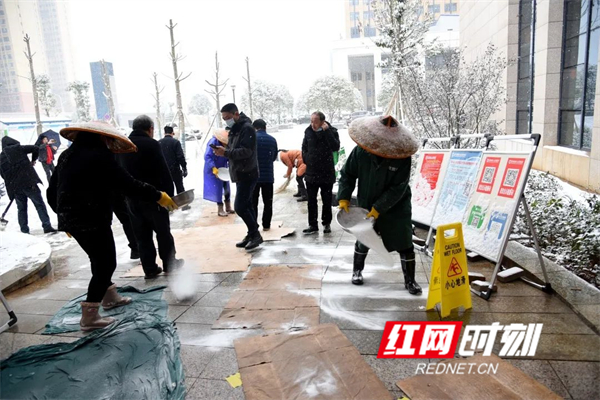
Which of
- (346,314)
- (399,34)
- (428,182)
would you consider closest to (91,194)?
(346,314)

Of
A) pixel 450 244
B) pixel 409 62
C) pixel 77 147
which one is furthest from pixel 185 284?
Result: pixel 409 62

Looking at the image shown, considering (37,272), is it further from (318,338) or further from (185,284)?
(318,338)

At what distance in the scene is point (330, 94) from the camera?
36.5 meters

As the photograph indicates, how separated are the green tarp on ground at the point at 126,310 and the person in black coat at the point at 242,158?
167cm

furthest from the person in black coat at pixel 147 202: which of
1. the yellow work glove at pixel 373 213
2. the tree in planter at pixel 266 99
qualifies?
the tree in planter at pixel 266 99

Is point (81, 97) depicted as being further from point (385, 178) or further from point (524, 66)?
point (385, 178)

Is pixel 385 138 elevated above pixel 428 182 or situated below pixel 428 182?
above

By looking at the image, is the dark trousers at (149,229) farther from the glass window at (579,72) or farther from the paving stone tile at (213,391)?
the glass window at (579,72)

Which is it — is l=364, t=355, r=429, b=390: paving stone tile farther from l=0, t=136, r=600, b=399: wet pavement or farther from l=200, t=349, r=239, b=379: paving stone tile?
l=200, t=349, r=239, b=379: paving stone tile

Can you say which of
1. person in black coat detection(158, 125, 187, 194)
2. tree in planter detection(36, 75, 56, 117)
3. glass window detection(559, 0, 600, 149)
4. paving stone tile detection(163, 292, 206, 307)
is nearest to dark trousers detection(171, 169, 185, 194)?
person in black coat detection(158, 125, 187, 194)

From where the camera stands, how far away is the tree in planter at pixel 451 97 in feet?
31.1

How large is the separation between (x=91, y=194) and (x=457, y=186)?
3.85m

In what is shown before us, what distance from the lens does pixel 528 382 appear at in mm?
2426

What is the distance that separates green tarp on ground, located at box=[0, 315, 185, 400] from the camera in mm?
2506
